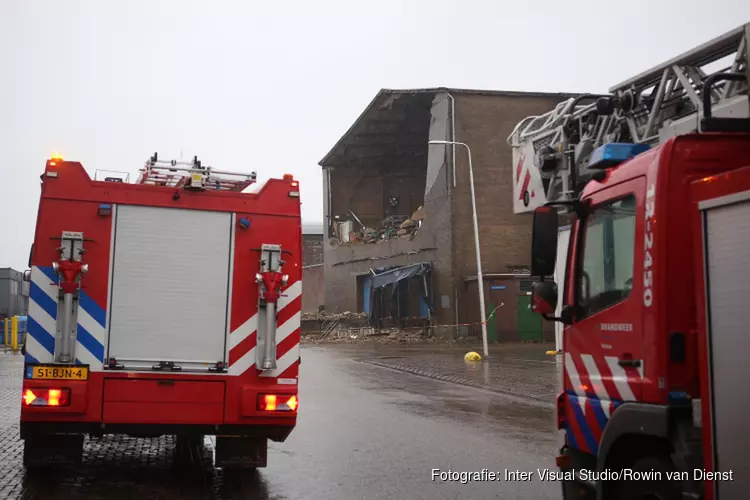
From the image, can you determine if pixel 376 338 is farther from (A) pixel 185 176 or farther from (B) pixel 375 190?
(A) pixel 185 176

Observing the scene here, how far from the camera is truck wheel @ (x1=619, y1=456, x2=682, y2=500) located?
4.30 meters

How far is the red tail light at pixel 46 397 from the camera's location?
22.7 ft

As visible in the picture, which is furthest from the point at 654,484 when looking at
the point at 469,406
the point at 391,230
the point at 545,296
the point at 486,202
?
the point at 391,230

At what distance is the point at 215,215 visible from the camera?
24.9 feet

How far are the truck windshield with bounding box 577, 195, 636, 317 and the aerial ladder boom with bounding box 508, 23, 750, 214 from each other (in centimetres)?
48

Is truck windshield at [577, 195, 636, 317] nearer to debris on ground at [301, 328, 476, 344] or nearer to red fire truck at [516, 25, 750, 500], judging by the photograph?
red fire truck at [516, 25, 750, 500]

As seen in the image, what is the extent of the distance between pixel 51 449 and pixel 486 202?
108 feet

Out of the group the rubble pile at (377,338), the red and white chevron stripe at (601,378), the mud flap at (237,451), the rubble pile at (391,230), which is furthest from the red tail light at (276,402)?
the rubble pile at (391,230)

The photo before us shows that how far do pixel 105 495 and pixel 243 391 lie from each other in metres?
1.49

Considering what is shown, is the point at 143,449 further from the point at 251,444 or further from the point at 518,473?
the point at 518,473

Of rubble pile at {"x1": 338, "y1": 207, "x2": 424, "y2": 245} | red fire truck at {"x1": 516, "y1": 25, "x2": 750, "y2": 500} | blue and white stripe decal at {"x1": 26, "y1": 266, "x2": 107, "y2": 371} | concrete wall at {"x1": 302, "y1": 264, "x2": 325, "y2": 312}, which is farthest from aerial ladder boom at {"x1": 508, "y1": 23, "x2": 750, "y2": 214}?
concrete wall at {"x1": 302, "y1": 264, "x2": 325, "y2": 312}

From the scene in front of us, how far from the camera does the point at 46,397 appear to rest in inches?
274

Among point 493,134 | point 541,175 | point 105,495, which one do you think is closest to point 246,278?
point 105,495

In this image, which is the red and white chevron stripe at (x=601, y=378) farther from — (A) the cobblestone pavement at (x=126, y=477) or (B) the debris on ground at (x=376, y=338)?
(B) the debris on ground at (x=376, y=338)
